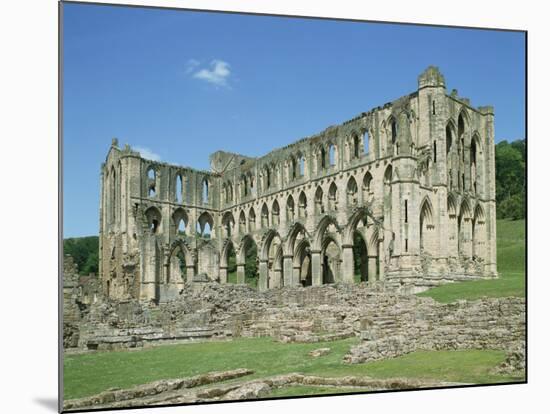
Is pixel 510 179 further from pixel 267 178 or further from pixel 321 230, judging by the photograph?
pixel 267 178

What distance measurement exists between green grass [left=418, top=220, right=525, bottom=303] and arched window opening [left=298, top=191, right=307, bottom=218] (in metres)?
15.3

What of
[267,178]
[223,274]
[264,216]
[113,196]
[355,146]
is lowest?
[223,274]

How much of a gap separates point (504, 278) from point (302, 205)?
17631 mm

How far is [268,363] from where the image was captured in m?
18.0

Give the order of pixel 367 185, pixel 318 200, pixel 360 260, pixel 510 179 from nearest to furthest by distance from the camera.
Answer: pixel 510 179
pixel 367 185
pixel 318 200
pixel 360 260

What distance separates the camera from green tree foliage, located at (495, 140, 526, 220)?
20.8 metres

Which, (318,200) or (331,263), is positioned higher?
(318,200)

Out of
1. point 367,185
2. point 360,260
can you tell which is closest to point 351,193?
point 367,185

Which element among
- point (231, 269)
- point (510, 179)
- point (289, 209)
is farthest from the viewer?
point (231, 269)

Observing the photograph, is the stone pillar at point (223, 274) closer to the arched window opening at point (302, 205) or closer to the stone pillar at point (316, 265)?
the stone pillar at point (316, 265)

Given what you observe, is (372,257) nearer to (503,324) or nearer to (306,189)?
(306,189)

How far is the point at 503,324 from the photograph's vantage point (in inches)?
763

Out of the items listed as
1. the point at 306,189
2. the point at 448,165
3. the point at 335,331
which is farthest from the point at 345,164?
the point at 335,331

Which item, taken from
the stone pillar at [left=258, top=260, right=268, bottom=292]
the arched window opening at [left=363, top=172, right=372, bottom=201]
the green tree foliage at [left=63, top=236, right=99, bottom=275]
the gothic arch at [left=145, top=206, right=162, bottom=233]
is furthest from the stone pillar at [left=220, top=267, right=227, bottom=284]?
Answer: the green tree foliage at [left=63, top=236, right=99, bottom=275]
